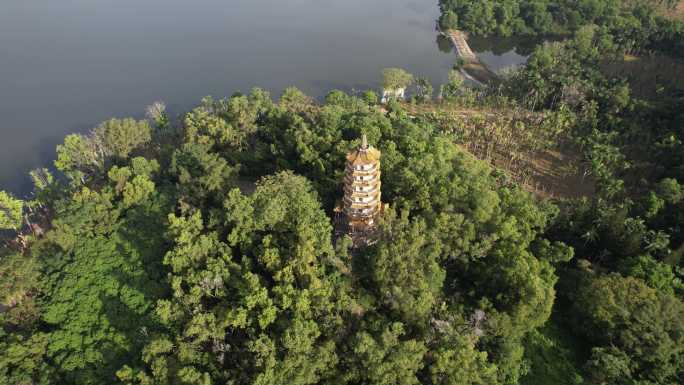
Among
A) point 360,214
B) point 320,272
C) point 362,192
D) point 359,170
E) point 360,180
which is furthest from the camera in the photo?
point 360,214

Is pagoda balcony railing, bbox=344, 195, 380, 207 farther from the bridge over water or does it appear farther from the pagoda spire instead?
the bridge over water

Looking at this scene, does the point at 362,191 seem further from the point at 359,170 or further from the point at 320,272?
the point at 320,272

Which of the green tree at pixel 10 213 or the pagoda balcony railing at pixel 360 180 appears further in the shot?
the green tree at pixel 10 213

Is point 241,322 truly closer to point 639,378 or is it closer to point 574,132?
point 639,378

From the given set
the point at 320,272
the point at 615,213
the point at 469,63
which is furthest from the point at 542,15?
the point at 320,272

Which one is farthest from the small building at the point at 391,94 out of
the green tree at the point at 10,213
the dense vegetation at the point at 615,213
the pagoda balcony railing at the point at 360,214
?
the green tree at the point at 10,213

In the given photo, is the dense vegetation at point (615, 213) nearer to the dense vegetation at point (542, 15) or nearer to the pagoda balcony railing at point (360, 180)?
the dense vegetation at point (542, 15)

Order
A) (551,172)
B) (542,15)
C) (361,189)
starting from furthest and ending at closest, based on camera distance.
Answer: (542,15) → (551,172) → (361,189)

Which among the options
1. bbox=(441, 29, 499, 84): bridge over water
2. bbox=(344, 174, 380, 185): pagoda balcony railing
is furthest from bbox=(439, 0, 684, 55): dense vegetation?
bbox=(344, 174, 380, 185): pagoda balcony railing
